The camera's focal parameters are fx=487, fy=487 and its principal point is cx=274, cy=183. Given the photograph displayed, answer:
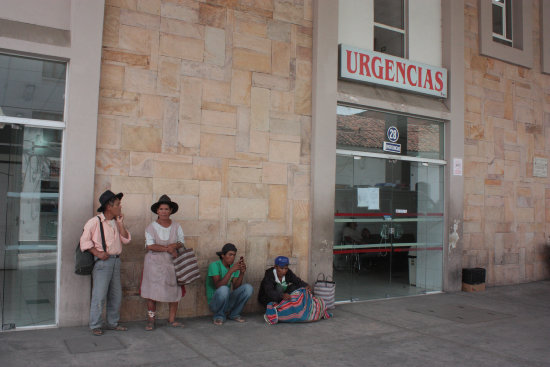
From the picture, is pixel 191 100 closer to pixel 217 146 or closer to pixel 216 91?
pixel 216 91

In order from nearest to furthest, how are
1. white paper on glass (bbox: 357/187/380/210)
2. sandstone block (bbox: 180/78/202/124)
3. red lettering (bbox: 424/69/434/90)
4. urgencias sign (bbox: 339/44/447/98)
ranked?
sandstone block (bbox: 180/78/202/124) < urgencias sign (bbox: 339/44/447/98) < white paper on glass (bbox: 357/187/380/210) < red lettering (bbox: 424/69/434/90)

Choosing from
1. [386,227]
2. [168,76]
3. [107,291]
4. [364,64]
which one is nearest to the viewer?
[107,291]

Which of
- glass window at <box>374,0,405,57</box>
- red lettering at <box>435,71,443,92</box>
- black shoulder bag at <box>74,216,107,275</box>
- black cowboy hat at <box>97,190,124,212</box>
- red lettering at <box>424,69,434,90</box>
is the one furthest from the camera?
red lettering at <box>435,71,443,92</box>

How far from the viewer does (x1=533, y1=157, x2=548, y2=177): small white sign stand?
442 inches

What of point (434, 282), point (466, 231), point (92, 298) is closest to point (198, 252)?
point (92, 298)

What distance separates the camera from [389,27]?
9.55 m

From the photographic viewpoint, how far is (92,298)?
5.86 m

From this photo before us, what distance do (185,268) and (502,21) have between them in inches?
379

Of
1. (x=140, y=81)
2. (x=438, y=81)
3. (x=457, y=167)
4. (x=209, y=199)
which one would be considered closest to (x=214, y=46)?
(x=140, y=81)

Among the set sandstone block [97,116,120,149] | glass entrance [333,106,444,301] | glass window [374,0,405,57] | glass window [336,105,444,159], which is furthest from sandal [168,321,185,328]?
glass window [374,0,405,57]

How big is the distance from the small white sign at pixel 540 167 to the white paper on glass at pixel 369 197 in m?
4.73

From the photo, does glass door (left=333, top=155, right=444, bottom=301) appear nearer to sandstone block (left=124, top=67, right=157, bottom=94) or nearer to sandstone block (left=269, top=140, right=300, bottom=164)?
sandstone block (left=269, top=140, right=300, bottom=164)

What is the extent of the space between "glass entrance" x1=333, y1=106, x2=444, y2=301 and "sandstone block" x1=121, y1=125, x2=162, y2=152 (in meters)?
3.18

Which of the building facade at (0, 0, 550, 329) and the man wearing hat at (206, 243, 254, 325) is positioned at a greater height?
the building facade at (0, 0, 550, 329)
